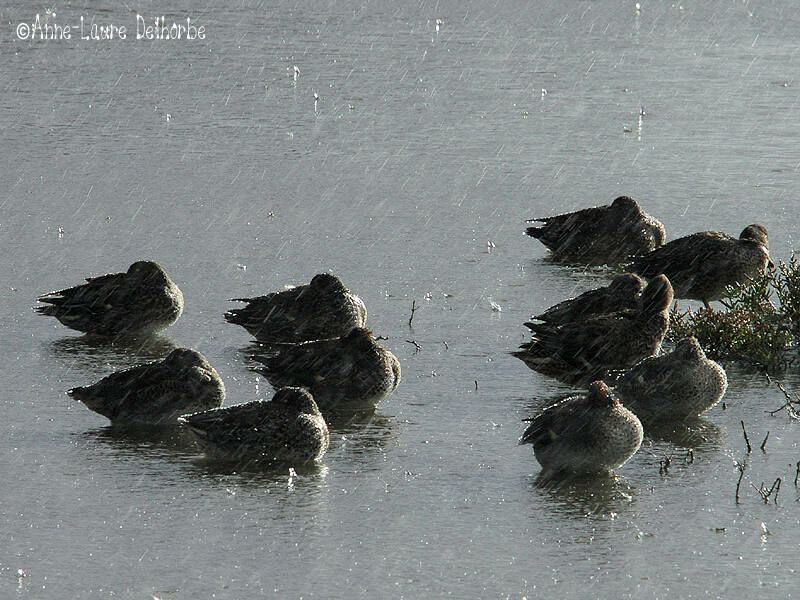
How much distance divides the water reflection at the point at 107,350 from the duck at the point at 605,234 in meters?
4.23

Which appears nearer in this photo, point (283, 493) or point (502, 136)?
point (283, 493)

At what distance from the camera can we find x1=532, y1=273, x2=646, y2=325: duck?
33.6 feet

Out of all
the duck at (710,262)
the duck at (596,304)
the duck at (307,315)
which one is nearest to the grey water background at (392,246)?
the duck at (307,315)

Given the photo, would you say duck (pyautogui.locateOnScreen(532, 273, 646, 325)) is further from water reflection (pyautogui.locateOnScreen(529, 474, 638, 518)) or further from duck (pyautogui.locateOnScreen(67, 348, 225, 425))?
duck (pyautogui.locateOnScreen(67, 348, 225, 425))

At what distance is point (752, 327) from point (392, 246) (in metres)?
4.03

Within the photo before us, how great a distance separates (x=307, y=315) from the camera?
10500mm

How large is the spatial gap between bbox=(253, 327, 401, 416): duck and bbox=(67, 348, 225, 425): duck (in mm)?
569

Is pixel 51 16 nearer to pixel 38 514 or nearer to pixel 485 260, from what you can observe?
pixel 485 260

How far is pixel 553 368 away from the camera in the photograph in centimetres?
955

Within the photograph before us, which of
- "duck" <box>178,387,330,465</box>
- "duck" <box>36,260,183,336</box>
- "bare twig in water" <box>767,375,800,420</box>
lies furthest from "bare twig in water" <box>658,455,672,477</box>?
"duck" <box>36,260,183,336</box>

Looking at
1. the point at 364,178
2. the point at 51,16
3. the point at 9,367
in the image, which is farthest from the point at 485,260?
the point at 51,16

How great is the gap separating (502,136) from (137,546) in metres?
11.9

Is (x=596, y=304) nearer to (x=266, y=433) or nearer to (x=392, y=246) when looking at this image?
(x=392, y=246)

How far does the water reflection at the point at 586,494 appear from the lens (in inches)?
287
